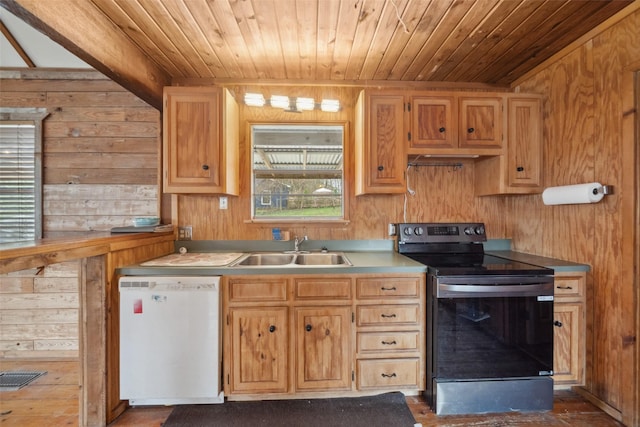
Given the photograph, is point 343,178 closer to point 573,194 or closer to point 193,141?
point 193,141

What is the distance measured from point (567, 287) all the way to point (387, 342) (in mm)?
1286

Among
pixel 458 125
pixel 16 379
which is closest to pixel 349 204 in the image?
pixel 458 125

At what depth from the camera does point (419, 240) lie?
7.77 feet

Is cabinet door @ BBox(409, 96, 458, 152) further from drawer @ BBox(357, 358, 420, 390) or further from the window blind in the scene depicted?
the window blind

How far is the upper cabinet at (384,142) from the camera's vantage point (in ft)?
7.13

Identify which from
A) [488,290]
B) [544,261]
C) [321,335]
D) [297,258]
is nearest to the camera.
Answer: [488,290]

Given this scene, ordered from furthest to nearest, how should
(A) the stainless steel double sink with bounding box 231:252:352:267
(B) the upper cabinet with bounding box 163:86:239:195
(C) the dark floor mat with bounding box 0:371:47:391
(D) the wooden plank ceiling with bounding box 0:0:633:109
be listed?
1. (A) the stainless steel double sink with bounding box 231:252:352:267
2. (B) the upper cabinet with bounding box 163:86:239:195
3. (C) the dark floor mat with bounding box 0:371:47:391
4. (D) the wooden plank ceiling with bounding box 0:0:633:109

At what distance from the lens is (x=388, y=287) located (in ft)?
6.05

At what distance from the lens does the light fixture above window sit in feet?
7.72

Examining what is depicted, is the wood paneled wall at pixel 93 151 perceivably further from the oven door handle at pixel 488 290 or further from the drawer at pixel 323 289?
the oven door handle at pixel 488 290

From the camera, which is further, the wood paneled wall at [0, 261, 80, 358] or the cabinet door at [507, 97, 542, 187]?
the wood paneled wall at [0, 261, 80, 358]

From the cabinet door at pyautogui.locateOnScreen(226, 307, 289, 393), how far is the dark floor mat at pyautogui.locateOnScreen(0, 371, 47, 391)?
1.63m

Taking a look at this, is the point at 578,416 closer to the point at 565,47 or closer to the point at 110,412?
the point at 565,47

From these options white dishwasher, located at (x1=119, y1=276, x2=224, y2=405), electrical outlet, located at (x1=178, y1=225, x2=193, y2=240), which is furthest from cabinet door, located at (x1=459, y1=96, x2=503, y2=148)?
electrical outlet, located at (x1=178, y1=225, x2=193, y2=240)
